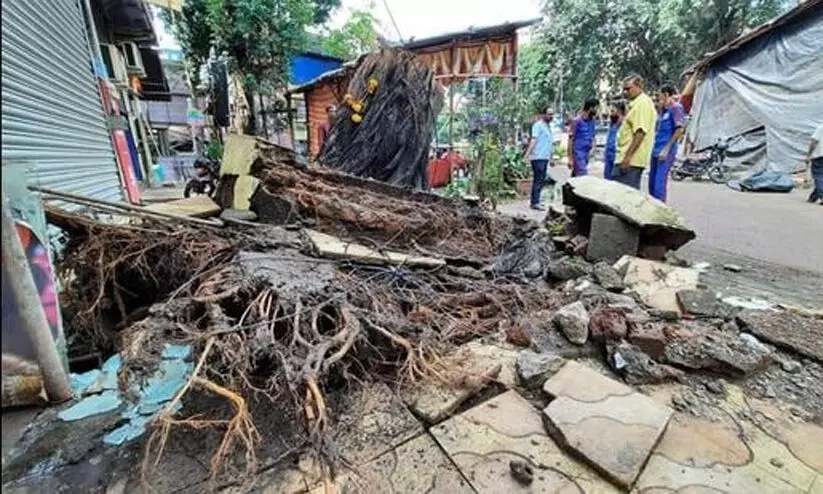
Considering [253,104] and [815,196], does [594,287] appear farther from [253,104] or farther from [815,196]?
[253,104]

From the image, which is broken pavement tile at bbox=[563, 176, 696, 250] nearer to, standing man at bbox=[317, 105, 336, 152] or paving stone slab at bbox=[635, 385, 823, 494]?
paving stone slab at bbox=[635, 385, 823, 494]

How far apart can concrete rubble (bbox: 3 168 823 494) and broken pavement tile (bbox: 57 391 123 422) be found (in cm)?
1

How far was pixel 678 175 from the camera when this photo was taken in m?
11.8

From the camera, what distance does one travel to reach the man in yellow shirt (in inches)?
190

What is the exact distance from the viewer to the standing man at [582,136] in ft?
21.3

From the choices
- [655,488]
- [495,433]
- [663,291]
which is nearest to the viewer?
[655,488]

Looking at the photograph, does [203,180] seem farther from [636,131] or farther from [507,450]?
[507,450]

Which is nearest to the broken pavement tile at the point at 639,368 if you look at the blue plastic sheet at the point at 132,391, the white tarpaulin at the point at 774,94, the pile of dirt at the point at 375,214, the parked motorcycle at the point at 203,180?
the pile of dirt at the point at 375,214

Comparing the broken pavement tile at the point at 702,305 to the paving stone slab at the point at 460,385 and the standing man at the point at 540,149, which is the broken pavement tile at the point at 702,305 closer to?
the paving stone slab at the point at 460,385

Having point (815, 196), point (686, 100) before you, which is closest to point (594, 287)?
point (815, 196)

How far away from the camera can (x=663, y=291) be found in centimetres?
306

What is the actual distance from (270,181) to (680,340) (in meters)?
3.40

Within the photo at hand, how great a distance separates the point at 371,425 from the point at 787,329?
2.61 meters

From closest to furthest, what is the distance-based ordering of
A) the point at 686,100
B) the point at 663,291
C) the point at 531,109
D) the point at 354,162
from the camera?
the point at 663,291 → the point at 354,162 → the point at 531,109 → the point at 686,100
